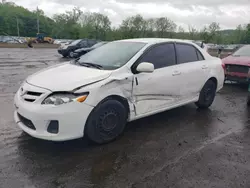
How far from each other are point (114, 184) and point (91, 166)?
0.50 m

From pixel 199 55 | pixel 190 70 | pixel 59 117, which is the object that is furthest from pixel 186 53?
pixel 59 117

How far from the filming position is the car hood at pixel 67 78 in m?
3.39

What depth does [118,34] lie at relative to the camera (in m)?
58.7

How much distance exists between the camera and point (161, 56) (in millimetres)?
4617

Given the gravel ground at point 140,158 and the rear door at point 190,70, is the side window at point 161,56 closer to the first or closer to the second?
the rear door at point 190,70

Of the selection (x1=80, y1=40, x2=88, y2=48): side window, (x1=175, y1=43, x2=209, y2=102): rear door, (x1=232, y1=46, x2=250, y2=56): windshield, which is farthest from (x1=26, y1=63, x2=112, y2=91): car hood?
(x1=80, y1=40, x2=88, y2=48): side window

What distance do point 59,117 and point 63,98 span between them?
10.5 inches

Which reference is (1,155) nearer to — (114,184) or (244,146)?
(114,184)

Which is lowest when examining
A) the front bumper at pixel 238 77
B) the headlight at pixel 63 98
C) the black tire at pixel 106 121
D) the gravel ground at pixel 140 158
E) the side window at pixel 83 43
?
the gravel ground at pixel 140 158

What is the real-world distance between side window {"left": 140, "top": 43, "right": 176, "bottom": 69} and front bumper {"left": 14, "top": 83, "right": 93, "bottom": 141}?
1538 mm

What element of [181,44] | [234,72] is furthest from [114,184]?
[234,72]

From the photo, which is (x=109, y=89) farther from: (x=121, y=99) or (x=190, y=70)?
(x=190, y=70)

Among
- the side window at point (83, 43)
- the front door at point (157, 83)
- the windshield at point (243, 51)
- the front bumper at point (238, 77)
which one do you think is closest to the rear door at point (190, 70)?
the front door at point (157, 83)

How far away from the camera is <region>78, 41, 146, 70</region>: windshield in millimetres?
4117
